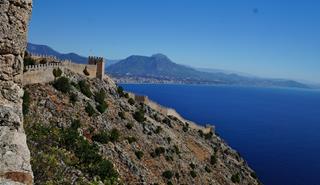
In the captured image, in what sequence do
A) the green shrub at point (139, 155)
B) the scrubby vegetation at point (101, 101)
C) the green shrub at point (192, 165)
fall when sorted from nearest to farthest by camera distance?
1. the green shrub at point (139, 155)
2. the scrubby vegetation at point (101, 101)
3. the green shrub at point (192, 165)

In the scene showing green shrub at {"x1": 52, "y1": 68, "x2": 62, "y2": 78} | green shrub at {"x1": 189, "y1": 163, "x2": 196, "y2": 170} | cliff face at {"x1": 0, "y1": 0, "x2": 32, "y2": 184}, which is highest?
cliff face at {"x1": 0, "y1": 0, "x2": 32, "y2": 184}

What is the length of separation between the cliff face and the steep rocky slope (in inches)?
585

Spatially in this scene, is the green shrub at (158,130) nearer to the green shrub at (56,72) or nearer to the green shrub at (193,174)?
the green shrub at (193,174)

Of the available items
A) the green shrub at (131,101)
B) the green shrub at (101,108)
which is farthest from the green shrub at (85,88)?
the green shrub at (131,101)

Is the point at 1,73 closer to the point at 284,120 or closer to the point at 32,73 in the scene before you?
the point at 32,73

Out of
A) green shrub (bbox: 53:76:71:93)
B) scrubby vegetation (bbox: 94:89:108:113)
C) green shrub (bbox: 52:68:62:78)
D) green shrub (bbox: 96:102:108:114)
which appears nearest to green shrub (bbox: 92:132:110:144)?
green shrub (bbox: 96:102:108:114)

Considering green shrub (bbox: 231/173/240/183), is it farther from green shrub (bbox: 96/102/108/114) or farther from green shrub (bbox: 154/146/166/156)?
green shrub (bbox: 96/102/108/114)

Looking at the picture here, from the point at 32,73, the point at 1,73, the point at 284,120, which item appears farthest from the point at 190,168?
the point at 284,120

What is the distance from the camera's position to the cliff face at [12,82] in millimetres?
6133

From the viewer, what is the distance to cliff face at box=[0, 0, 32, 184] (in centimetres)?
613

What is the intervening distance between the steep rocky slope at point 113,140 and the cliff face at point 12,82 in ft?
48.8

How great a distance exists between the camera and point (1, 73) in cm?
698

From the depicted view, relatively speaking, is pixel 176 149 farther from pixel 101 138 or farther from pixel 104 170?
pixel 104 170

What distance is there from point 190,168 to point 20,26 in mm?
38891
